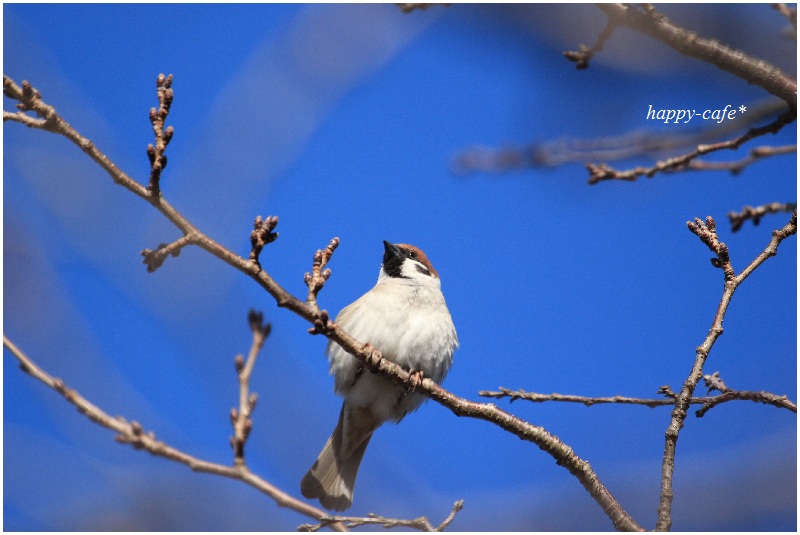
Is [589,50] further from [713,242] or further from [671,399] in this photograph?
[671,399]

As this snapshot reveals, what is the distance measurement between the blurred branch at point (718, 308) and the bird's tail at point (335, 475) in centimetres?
270

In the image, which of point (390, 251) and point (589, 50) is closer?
point (589, 50)

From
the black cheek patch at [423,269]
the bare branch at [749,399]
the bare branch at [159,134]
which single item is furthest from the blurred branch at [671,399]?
the black cheek patch at [423,269]

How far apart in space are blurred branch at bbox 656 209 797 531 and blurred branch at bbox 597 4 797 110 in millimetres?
567

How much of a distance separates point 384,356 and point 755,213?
2481 millimetres

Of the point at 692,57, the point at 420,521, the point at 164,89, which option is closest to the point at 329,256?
the point at 164,89

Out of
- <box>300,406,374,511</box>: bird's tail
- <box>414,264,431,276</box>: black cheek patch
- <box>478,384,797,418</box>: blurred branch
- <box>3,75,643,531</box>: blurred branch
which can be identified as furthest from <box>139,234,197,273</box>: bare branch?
<box>414,264,431,276</box>: black cheek patch

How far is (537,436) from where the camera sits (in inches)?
122

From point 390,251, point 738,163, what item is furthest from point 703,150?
point 390,251

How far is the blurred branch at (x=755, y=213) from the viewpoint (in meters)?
2.82

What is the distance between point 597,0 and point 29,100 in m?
1.88

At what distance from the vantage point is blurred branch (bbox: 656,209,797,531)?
9.23 feet

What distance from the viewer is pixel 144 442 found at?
1.90 metres

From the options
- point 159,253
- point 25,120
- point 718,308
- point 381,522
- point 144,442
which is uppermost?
point 718,308
